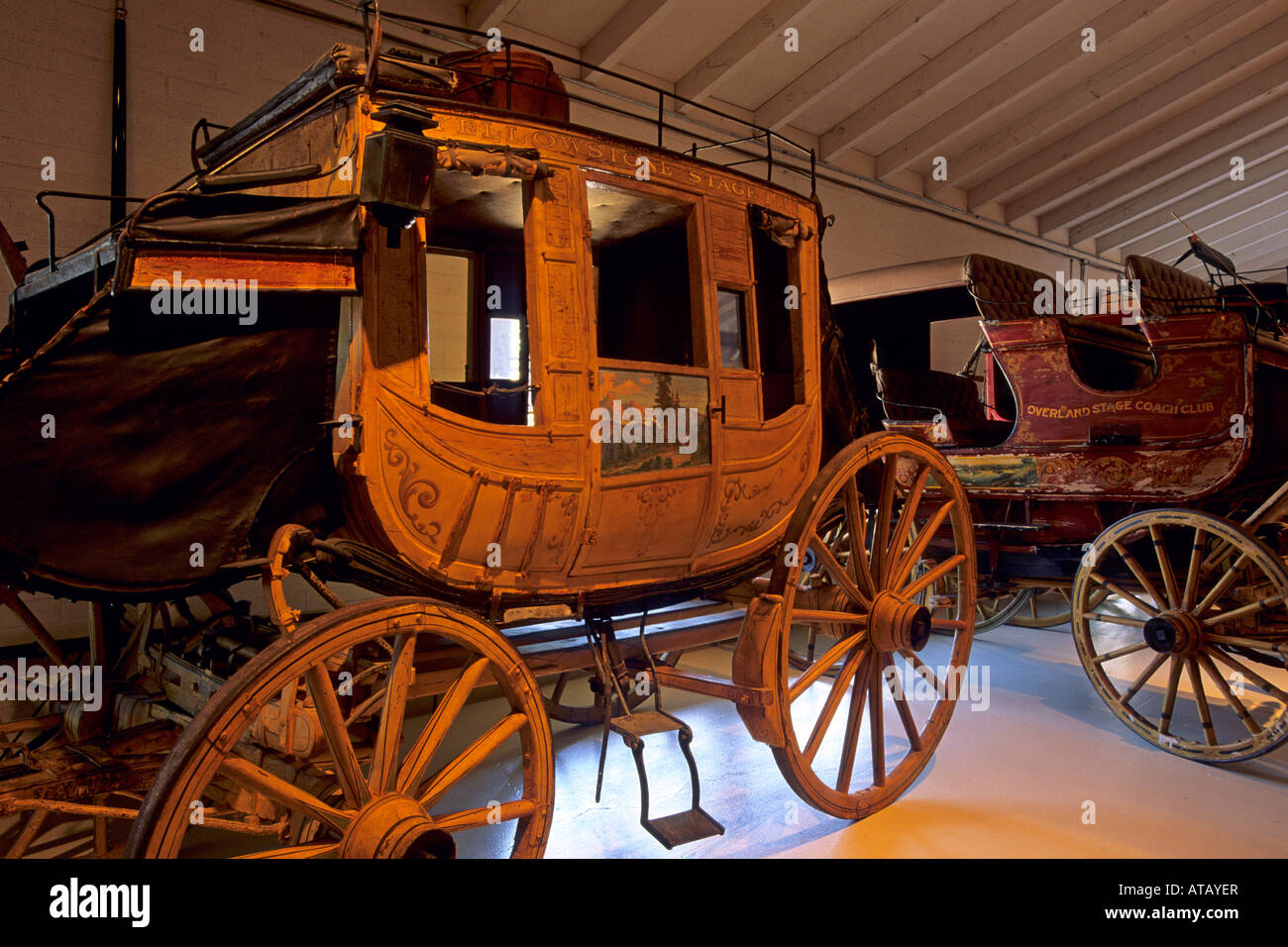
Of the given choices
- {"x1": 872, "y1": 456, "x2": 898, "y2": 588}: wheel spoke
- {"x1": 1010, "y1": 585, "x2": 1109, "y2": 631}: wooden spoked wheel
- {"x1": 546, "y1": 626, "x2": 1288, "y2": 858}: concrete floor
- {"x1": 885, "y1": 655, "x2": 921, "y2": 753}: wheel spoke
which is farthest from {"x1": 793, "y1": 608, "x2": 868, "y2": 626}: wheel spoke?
{"x1": 1010, "y1": 585, "x2": 1109, "y2": 631}: wooden spoked wheel

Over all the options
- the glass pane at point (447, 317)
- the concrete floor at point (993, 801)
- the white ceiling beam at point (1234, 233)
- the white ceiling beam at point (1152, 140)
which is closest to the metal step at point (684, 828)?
the concrete floor at point (993, 801)

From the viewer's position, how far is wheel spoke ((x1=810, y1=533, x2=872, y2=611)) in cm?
250

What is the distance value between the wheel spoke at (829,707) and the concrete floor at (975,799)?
375mm

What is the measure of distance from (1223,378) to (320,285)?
3.36 m

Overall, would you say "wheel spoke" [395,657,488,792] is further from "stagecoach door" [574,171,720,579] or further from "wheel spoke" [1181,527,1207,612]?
"wheel spoke" [1181,527,1207,612]

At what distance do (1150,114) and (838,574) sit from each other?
725 centimetres

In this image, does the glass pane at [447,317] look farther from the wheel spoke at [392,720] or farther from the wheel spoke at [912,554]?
the wheel spoke at [392,720]

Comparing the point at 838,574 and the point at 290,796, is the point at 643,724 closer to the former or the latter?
the point at 838,574

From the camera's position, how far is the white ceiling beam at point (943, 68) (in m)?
5.98

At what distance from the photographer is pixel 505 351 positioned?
3.54 metres

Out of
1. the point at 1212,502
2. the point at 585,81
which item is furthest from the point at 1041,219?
the point at 1212,502

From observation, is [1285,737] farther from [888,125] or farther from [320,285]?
[888,125]

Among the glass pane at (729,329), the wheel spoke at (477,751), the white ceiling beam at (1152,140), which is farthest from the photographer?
the white ceiling beam at (1152,140)

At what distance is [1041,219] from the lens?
31.2 feet
